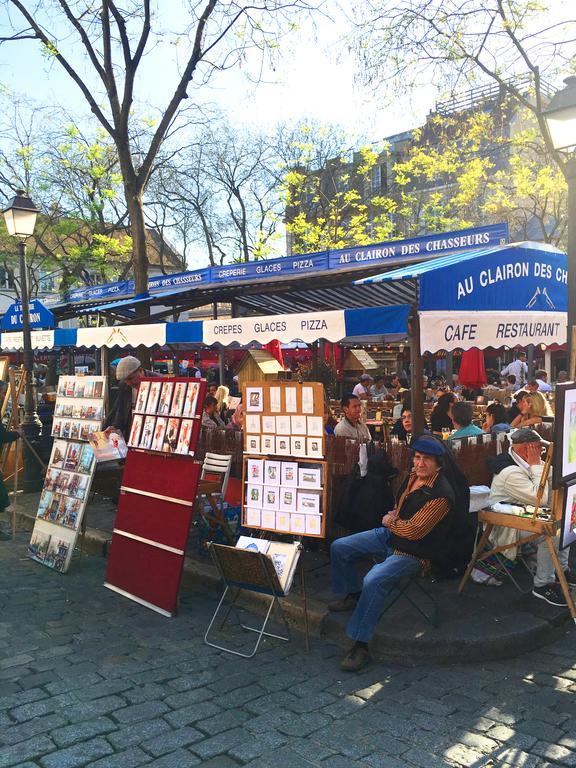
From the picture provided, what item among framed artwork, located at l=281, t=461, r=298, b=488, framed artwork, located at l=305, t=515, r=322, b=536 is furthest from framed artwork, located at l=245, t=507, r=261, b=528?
framed artwork, located at l=305, t=515, r=322, b=536

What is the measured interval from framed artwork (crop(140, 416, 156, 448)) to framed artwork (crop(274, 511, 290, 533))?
1383mm

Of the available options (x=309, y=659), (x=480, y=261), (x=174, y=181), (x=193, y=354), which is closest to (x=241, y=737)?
(x=309, y=659)

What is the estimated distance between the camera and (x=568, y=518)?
4.62 metres

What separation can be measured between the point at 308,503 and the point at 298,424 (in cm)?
69

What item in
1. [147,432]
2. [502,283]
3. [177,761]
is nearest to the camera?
[177,761]

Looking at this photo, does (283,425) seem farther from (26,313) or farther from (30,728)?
(26,313)

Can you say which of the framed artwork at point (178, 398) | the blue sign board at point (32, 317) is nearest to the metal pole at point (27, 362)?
the blue sign board at point (32, 317)

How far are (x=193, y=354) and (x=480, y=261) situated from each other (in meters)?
21.6

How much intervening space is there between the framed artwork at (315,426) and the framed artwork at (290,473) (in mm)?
320

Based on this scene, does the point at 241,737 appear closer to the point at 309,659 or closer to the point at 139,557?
the point at 309,659

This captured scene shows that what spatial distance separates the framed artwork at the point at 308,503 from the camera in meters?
5.23

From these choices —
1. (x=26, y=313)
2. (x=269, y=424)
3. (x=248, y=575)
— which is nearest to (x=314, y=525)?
(x=248, y=575)

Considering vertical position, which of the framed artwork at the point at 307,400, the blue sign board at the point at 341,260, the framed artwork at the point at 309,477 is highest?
the blue sign board at the point at 341,260

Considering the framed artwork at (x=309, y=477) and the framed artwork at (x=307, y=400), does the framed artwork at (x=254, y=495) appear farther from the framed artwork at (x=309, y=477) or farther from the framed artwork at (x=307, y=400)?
the framed artwork at (x=307, y=400)
